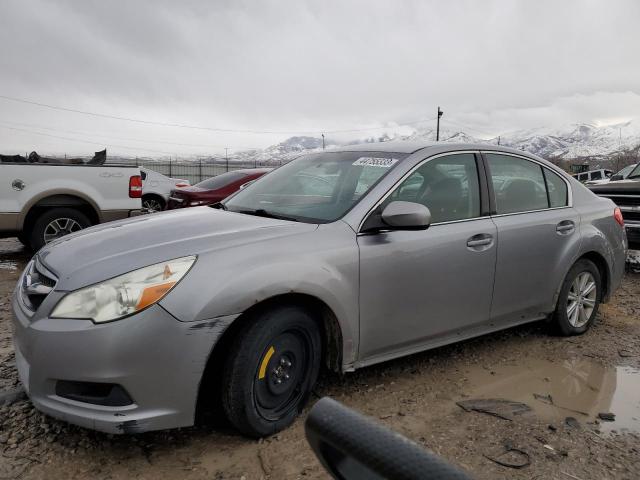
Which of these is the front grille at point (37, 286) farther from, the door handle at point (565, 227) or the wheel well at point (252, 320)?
the door handle at point (565, 227)

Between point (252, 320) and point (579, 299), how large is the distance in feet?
10.2

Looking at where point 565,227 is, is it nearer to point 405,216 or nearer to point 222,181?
point 405,216

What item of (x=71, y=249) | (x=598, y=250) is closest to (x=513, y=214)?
(x=598, y=250)

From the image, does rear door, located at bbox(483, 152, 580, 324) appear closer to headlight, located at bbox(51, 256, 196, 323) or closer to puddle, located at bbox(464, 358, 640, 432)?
puddle, located at bbox(464, 358, 640, 432)

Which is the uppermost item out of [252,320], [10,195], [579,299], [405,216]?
[405,216]

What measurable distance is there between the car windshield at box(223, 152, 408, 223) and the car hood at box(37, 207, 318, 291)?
0.72 feet

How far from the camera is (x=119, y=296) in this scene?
2.27 m

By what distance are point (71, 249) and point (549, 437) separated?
280 cm

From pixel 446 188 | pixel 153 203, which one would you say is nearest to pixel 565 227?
pixel 446 188

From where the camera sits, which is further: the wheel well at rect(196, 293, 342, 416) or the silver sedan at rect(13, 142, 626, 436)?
the wheel well at rect(196, 293, 342, 416)

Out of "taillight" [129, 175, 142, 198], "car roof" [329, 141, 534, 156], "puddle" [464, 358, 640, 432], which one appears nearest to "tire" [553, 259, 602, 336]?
"puddle" [464, 358, 640, 432]

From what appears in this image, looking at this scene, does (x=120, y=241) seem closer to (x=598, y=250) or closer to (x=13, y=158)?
(x=598, y=250)

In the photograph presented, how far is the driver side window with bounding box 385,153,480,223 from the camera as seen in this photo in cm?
324

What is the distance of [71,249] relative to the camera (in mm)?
2738
